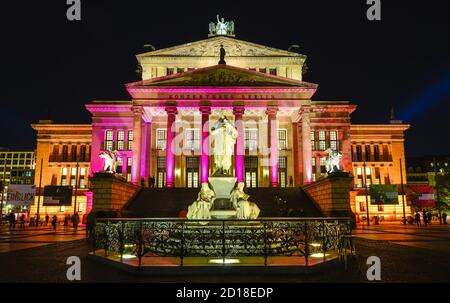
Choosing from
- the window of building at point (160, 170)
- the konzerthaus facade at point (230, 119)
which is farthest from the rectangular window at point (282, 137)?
the window of building at point (160, 170)

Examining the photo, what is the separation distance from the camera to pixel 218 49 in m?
57.1

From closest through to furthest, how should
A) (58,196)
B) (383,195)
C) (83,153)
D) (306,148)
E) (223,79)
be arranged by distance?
(383,195)
(58,196)
(306,148)
(223,79)
(83,153)

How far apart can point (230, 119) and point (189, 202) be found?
11.7 meters

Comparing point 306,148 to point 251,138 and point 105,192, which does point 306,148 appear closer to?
point 251,138

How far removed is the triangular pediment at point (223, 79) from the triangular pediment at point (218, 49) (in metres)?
8.58

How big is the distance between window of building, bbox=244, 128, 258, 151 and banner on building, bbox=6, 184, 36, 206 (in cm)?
2900

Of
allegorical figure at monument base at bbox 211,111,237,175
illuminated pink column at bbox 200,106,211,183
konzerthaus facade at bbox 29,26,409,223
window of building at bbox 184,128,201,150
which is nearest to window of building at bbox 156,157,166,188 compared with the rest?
konzerthaus facade at bbox 29,26,409,223

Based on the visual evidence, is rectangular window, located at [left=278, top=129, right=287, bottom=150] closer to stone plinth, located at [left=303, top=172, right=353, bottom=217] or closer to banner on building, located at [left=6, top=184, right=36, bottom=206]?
stone plinth, located at [left=303, top=172, right=353, bottom=217]

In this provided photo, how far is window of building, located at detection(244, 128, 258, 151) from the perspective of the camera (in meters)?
56.0

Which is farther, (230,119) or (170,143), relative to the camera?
Answer: (170,143)

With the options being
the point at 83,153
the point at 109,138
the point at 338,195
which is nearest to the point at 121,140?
the point at 109,138

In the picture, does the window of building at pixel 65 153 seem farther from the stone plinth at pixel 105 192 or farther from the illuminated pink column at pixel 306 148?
the illuminated pink column at pixel 306 148
